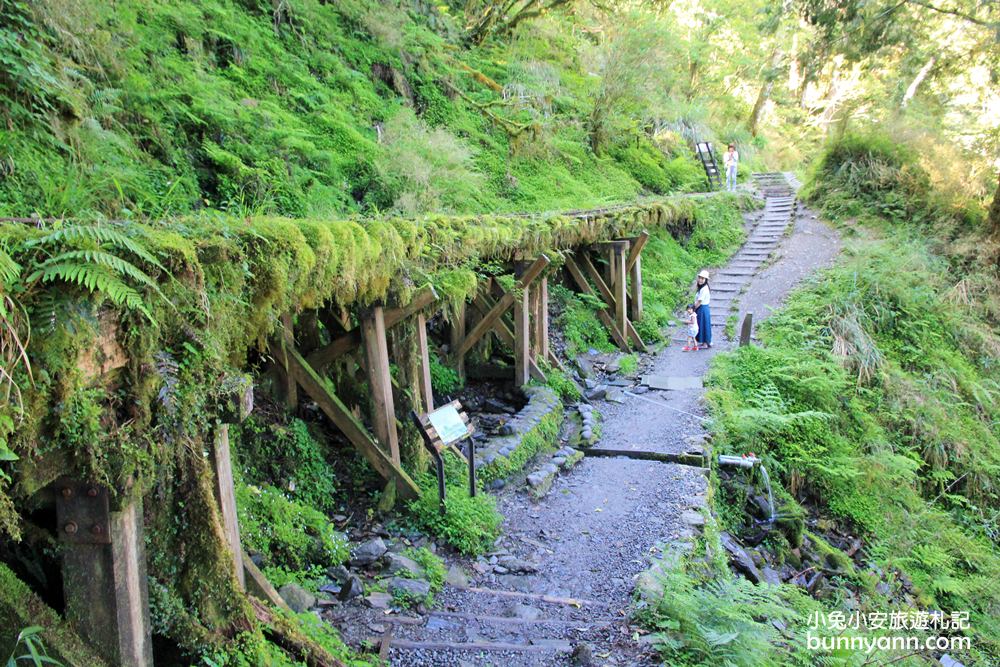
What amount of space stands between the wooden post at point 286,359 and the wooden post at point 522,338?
3415 millimetres

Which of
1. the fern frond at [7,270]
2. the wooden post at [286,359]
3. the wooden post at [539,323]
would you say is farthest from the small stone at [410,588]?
the wooden post at [539,323]

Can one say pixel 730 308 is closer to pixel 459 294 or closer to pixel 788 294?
pixel 788 294

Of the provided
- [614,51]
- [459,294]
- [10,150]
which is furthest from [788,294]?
[10,150]

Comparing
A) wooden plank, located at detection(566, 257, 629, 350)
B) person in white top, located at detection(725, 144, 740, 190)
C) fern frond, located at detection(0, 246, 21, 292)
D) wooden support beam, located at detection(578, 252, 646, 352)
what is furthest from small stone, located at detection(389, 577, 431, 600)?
person in white top, located at detection(725, 144, 740, 190)

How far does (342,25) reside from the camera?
13.1m

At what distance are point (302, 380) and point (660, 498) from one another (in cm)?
399

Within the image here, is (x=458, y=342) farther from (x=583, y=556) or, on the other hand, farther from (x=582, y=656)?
(x=582, y=656)

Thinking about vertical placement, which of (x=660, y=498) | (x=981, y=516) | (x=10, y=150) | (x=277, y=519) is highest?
(x=10, y=150)

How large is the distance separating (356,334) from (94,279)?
12.3ft

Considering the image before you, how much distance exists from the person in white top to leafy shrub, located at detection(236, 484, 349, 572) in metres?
18.3

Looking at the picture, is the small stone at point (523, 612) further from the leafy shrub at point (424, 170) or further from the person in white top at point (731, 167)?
the person in white top at point (731, 167)

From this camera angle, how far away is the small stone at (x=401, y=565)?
5219mm

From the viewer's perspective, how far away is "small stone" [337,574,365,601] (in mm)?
4867

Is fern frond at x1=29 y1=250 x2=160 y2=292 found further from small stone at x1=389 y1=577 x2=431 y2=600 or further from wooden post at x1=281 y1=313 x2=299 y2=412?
small stone at x1=389 y1=577 x2=431 y2=600
